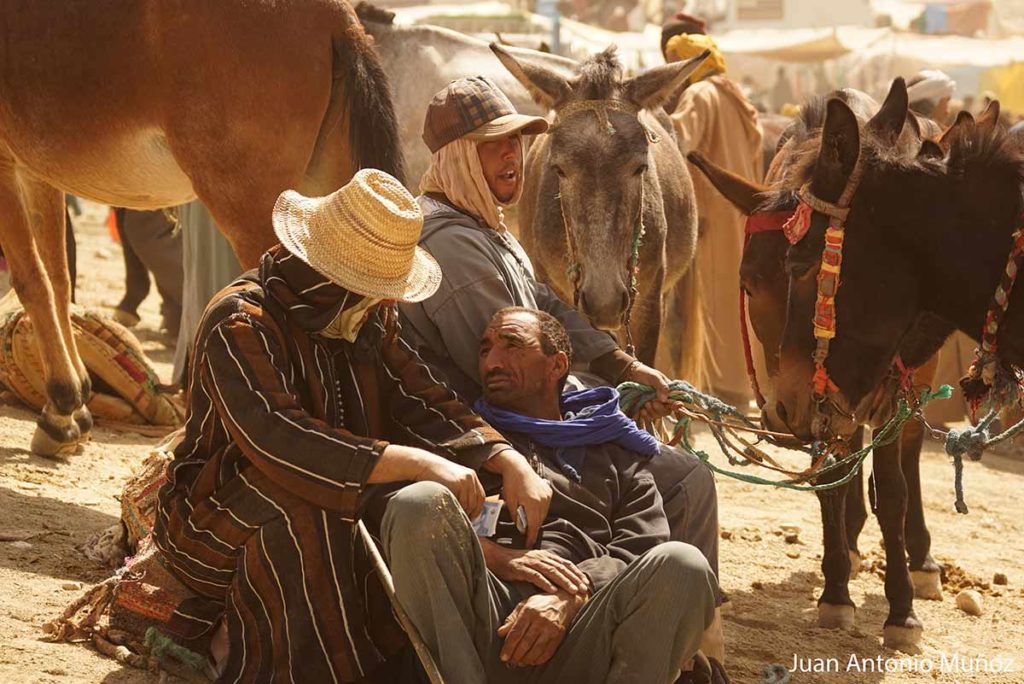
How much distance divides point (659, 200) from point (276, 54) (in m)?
1.84

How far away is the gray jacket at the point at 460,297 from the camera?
12.8ft

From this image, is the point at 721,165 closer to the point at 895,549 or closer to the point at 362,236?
the point at 895,549

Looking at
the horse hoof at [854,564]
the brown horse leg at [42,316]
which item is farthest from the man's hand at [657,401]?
the brown horse leg at [42,316]

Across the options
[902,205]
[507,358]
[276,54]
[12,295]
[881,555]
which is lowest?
[881,555]

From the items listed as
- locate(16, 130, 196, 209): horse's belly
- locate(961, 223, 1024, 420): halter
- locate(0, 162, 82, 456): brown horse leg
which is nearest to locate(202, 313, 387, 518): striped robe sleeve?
locate(961, 223, 1024, 420): halter

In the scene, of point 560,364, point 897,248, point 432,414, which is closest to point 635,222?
point 897,248

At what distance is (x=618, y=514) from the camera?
Result: 3584 millimetres

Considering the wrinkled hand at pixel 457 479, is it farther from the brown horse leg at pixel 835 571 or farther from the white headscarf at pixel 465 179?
the brown horse leg at pixel 835 571

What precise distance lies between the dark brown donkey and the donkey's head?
1.07ft

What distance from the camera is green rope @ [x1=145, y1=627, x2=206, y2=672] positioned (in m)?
3.61

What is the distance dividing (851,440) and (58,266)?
3.82 meters

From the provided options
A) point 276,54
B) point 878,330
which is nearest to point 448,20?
point 276,54

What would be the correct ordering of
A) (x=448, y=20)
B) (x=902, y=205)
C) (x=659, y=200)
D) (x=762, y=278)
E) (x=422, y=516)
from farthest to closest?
(x=448, y=20) < (x=659, y=200) < (x=762, y=278) < (x=902, y=205) < (x=422, y=516)

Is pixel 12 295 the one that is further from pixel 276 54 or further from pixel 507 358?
pixel 507 358
